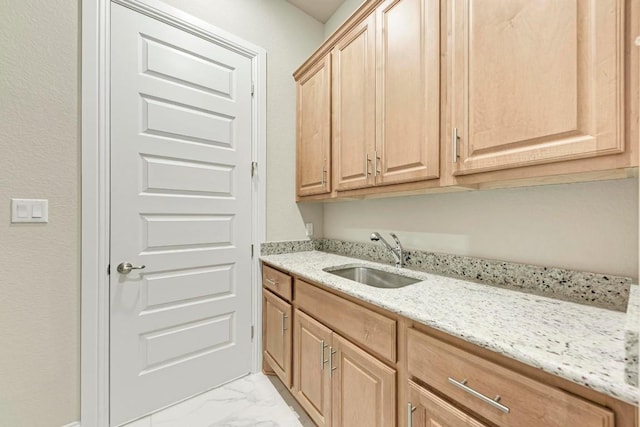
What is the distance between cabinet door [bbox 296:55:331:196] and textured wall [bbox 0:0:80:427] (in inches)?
53.4

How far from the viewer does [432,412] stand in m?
0.83

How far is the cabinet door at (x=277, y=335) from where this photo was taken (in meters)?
1.66

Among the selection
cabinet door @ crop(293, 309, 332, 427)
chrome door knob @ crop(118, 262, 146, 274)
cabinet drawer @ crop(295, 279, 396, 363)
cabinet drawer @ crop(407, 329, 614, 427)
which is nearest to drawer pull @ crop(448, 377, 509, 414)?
cabinet drawer @ crop(407, 329, 614, 427)

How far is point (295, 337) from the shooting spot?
159 cm

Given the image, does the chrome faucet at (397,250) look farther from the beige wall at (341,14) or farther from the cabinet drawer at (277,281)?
the beige wall at (341,14)

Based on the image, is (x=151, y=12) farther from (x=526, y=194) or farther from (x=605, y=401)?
(x=605, y=401)

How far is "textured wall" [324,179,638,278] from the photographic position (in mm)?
932

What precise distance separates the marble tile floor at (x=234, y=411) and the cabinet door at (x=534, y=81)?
5.45ft

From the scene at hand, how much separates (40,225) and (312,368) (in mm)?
1564

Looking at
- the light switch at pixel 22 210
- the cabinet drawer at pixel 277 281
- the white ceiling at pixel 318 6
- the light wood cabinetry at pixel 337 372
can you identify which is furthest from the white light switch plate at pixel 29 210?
the white ceiling at pixel 318 6

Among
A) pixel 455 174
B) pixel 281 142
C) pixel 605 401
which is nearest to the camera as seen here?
pixel 605 401

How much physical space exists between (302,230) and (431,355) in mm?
1575

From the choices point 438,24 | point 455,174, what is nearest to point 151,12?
point 438,24

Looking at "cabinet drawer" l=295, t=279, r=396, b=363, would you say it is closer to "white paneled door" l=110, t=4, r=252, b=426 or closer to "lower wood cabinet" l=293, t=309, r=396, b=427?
"lower wood cabinet" l=293, t=309, r=396, b=427
